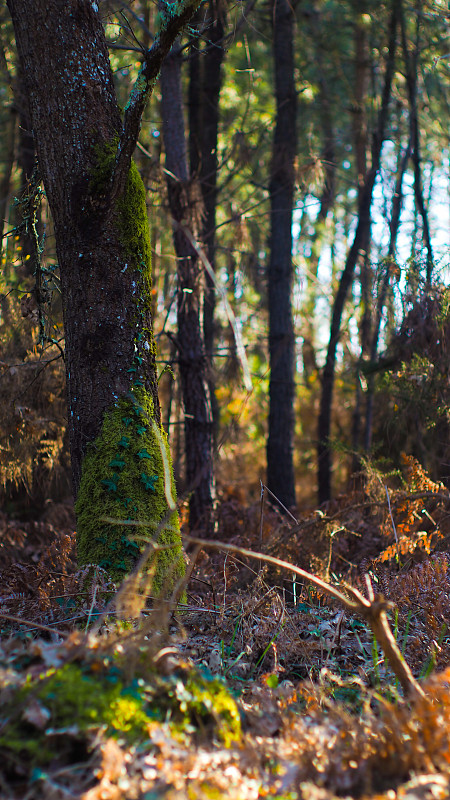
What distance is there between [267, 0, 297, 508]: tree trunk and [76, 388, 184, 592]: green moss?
5.01m

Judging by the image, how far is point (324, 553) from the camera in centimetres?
541

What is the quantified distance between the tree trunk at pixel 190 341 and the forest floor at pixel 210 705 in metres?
3.47

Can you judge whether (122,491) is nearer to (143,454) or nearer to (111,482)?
(111,482)

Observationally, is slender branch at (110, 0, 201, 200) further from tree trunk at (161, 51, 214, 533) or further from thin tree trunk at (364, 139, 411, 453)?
thin tree trunk at (364, 139, 411, 453)

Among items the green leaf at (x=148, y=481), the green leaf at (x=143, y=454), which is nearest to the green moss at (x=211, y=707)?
the green leaf at (x=148, y=481)

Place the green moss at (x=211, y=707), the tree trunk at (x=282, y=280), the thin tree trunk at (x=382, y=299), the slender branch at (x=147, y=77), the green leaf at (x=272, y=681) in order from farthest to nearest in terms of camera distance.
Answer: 1. the tree trunk at (x=282, y=280)
2. the thin tree trunk at (x=382, y=299)
3. the slender branch at (x=147, y=77)
4. the green leaf at (x=272, y=681)
5. the green moss at (x=211, y=707)

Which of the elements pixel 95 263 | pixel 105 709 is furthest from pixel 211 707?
pixel 95 263

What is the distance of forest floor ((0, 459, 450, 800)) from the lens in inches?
85.7

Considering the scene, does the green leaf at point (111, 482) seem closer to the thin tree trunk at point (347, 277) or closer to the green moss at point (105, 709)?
the green moss at point (105, 709)

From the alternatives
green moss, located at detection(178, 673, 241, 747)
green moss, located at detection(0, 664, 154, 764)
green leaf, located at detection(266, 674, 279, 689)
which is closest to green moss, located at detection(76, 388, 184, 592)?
green leaf, located at detection(266, 674, 279, 689)

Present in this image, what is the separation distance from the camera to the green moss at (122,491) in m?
3.88

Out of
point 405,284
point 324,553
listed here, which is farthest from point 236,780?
point 405,284

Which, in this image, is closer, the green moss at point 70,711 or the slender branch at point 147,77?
the green moss at point 70,711

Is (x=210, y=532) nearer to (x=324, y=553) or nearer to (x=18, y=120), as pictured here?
(x=324, y=553)
